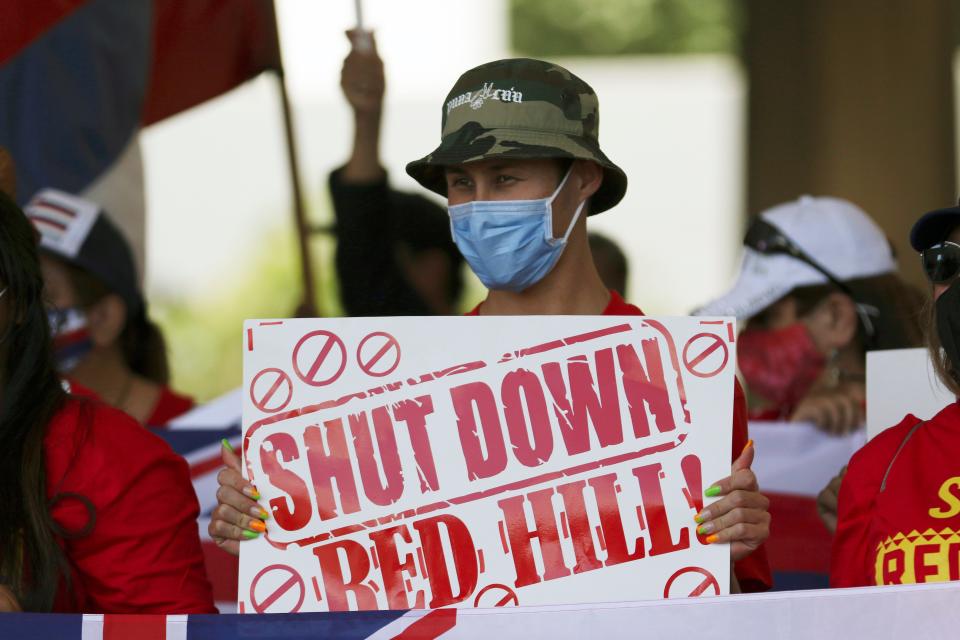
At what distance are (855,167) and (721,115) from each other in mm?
2286

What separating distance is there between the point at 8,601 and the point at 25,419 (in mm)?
322

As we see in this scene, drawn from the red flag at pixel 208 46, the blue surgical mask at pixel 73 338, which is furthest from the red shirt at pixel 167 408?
the red flag at pixel 208 46

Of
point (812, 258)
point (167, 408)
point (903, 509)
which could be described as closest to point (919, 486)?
point (903, 509)

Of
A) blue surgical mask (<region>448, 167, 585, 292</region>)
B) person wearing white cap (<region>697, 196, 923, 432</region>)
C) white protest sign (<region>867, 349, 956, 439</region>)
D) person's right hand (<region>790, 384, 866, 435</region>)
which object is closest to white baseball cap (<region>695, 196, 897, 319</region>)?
person wearing white cap (<region>697, 196, 923, 432</region>)

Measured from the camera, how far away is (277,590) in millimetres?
2502

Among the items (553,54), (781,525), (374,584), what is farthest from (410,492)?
(553,54)

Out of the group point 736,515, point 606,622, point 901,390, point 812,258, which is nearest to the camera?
point 606,622

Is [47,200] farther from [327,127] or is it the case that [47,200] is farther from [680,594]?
[327,127]

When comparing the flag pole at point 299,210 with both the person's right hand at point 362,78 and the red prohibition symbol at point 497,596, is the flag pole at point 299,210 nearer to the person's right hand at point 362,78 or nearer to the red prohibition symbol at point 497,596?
the person's right hand at point 362,78

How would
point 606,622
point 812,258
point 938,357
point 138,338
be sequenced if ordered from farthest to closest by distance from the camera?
point 138,338 < point 812,258 < point 938,357 < point 606,622

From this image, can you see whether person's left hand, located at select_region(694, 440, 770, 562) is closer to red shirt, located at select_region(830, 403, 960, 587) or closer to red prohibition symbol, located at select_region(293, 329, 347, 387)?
red shirt, located at select_region(830, 403, 960, 587)

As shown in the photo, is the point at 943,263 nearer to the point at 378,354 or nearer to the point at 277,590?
the point at 378,354

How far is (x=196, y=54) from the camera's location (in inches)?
196

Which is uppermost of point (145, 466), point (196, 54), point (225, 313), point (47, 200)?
point (196, 54)
